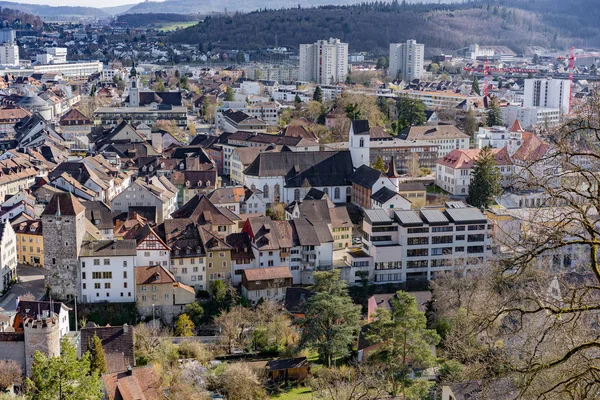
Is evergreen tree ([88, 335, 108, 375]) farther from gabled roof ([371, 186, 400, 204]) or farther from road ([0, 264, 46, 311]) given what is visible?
gabled roof ([371, 186, 400, 204])

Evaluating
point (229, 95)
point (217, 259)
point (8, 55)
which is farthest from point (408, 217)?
point (8, 55)

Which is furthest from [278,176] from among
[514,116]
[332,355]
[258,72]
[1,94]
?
[258,72]

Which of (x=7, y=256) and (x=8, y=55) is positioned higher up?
(x=8, y=55)

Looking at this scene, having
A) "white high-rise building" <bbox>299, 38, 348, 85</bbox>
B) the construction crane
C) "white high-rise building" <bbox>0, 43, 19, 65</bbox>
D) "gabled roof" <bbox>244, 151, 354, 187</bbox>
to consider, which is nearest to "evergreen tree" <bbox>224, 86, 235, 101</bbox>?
"white high-rise building" <bbox>299, 38, 348, 85</bbox>

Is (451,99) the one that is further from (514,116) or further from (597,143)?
(597,143)

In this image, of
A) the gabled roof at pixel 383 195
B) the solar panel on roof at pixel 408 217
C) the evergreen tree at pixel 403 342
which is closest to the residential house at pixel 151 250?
the solar panel on roof at pixel 408 217

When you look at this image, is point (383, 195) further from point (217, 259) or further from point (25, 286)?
point (25, 286)

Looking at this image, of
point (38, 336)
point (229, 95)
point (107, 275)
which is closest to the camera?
point (38, 336)
